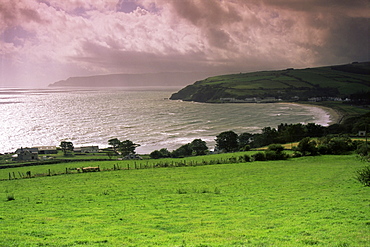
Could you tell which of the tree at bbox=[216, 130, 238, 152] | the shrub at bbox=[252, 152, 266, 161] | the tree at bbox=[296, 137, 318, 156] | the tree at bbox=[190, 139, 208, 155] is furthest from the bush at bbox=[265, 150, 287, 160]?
the tree at bbox=[216, 130, 238, 152]

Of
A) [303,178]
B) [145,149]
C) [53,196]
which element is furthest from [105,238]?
[145,149]

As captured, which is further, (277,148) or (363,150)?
(277,148)

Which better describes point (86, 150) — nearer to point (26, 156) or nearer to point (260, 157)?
point (26, 156)

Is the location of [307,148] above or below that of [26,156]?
above

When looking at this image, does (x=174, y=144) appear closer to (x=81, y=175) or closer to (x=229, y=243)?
(x=81, y=175)

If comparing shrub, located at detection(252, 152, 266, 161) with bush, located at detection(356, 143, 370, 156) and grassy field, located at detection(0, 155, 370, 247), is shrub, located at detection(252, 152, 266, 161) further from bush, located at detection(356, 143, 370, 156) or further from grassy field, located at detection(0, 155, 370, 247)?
bush, located at detection(356, 143, 370, 156)

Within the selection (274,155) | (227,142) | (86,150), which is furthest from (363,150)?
(86,150)

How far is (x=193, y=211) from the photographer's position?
21.0m

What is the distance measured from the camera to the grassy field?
14484mm

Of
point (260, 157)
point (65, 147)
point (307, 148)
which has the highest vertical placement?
point (307, 148)

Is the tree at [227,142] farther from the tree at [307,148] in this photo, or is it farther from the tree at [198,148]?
the tree at [307,148]

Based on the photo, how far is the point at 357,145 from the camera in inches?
2251

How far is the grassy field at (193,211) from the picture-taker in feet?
47.5

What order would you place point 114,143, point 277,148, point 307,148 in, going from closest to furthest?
point 277,148 → point 307,148 → point 114,143
